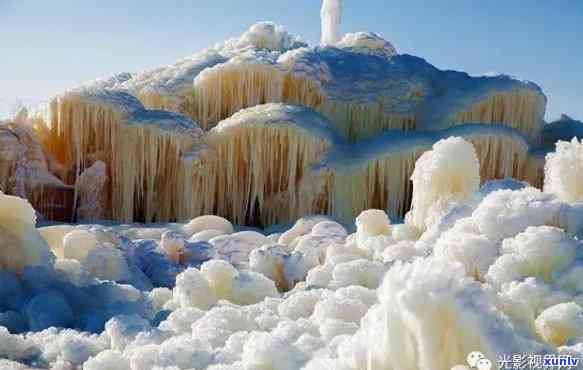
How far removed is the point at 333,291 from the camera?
5.77 m

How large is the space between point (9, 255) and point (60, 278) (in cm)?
64

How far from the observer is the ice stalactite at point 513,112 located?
41.1ft

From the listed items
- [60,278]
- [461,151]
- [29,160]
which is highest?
[461,151]

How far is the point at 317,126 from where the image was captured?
38.0 feet

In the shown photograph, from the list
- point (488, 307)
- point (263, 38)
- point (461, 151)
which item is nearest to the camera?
point (488, 307)

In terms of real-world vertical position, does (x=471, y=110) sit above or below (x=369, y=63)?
below

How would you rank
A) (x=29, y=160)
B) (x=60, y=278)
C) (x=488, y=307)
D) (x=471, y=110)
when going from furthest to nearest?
(x=471, y=110), (x=29, y=160), (x=60, y=278), (x=488, y=307)

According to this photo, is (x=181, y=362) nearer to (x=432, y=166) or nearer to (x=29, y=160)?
(x=432, y=166)

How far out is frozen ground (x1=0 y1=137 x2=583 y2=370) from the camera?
3012mm

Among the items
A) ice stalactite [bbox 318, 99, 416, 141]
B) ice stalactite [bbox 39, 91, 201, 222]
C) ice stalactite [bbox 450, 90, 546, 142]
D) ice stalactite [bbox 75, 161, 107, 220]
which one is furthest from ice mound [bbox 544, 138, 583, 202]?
ice stalactite [bbox 75, 161, 107, 220]

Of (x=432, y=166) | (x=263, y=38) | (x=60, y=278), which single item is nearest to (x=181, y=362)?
(x=60, y=278)

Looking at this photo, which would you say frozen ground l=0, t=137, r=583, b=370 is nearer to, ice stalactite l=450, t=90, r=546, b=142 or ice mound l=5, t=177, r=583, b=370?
ice mound l=5, t=177, r=583, b=370

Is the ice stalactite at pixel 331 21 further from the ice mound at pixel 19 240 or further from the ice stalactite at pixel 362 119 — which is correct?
the ice mound at pixel 19 240
